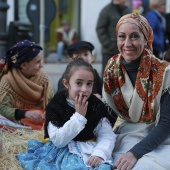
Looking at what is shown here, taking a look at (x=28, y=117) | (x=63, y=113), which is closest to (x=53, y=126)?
(x=63, y=113)

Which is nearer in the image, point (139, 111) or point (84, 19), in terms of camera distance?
point (139, 111)

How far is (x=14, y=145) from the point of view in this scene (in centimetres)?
389

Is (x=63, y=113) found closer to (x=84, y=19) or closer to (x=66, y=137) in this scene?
(x=66, y=137)

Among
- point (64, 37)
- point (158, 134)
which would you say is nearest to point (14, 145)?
point (158, 134)

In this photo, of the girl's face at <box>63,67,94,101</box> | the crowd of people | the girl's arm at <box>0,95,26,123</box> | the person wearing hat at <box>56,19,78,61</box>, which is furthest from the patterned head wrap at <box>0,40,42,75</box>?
the person wearing hat at <box>56,19,78,61</box>

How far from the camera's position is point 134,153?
321cm

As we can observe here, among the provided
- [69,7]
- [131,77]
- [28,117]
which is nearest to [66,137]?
[131,77]

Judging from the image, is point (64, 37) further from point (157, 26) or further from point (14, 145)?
point (14, 145)

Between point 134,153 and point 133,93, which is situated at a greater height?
point 133,93

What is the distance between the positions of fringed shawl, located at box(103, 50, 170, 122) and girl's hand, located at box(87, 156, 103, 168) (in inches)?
19.7

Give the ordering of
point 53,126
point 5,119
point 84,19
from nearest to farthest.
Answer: point 53,126, point 5,119, point 84,19

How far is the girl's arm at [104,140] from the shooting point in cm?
326

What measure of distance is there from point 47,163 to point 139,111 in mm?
752

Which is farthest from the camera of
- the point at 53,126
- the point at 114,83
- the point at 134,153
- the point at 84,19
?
the point at 84,19
